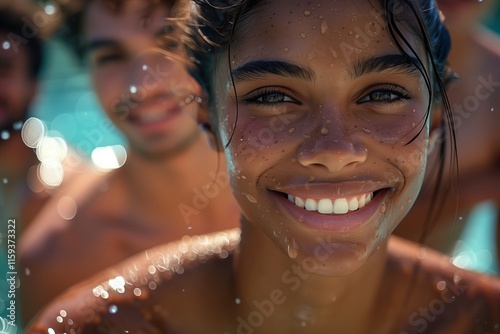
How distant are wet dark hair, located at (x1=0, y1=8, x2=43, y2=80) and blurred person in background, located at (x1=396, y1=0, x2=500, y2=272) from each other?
6.17ft

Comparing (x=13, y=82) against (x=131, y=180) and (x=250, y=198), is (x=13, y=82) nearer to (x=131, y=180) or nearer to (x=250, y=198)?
(x=131, y=180)

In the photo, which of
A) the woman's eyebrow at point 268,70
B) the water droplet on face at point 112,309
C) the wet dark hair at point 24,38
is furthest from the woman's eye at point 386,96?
the wet dark hair at point 24,38

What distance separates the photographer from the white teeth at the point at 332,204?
60.7 inches

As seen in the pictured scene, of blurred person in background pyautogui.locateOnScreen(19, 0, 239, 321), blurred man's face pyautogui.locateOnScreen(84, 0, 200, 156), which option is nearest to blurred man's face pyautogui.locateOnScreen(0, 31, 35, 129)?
blurred person in background pyautogui.locateOnScreen(19, 0, 239, 321)

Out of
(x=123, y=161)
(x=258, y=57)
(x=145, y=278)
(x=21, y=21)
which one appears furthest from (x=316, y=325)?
(x=21, y=21)

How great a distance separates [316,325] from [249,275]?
20cm

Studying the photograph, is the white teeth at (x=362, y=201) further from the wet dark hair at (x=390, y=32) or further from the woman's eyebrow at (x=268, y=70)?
the woman's eyebrow at (x=268, y=70)

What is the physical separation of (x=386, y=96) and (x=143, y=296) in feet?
2.59

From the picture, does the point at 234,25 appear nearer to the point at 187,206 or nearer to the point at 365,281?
the point at 365,281

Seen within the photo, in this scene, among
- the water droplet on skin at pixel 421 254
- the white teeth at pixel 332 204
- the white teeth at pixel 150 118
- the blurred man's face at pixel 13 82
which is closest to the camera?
the white teeth at pixel 332 204

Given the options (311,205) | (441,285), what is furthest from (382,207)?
(441,285)

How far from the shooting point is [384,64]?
1506 millimetres

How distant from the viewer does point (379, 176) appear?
5.01 feet

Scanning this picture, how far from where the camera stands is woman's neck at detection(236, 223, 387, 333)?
175 cm
